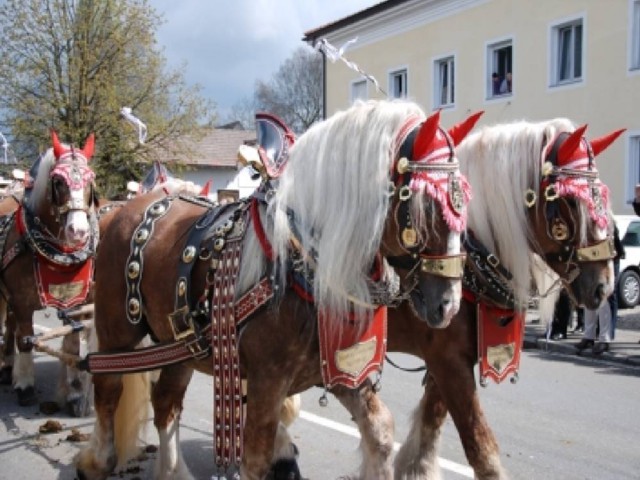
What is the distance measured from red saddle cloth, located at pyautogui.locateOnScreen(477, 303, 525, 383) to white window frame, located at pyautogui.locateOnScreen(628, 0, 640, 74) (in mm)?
11622

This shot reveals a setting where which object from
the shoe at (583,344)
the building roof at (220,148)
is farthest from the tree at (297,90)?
the shoe at (583,344)

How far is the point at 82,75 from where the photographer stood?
1822cm

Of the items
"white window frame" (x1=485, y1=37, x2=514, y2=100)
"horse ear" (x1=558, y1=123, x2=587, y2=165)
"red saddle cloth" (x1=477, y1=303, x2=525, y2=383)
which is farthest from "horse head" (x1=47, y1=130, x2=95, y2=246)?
"white window frame" (x1=485, y1=37, x2=514, y2=100)

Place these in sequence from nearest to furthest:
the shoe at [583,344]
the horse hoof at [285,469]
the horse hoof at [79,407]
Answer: the horse hoof at [285,469] → the horse hoof at [79,407] → the shoe at [583,344]

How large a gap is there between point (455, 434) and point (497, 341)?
1.87 metres

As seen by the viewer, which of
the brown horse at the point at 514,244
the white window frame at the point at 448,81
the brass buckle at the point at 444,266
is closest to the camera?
the brass buckle at the point at 444,266

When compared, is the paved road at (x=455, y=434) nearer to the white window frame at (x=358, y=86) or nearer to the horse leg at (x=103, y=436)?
the horse leg at (x=103, y=436)

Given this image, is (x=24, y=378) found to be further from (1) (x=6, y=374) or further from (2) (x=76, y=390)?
(1) (x=6, y=374)

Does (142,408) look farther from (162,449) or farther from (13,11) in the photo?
(13,11)

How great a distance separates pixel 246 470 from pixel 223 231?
890 millimetres

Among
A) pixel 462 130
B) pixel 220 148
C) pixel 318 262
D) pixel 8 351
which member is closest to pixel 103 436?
pixel 318 262

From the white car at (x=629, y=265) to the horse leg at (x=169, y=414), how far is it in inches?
367

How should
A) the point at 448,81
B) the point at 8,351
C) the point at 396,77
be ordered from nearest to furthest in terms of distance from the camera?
the point at 8,351, the point at 448,81, the point at 396,77

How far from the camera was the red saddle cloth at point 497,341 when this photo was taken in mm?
3010
